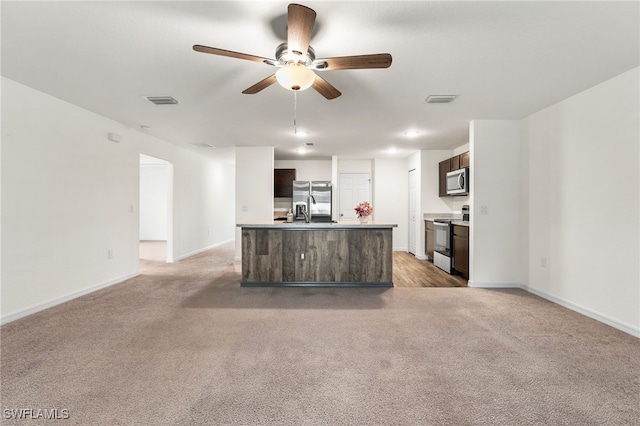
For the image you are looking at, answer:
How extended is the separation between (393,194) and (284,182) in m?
2.86

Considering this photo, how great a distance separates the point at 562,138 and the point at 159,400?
480cm

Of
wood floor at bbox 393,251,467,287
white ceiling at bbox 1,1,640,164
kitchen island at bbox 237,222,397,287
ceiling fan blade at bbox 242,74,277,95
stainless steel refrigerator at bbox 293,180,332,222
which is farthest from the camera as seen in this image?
stainless steel refrigerator at bbox 293,180,332,222

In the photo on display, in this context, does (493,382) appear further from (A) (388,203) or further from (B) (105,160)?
(A) (388,203)

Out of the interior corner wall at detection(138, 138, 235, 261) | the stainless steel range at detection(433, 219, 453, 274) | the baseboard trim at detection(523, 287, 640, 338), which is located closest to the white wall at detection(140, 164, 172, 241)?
the interior corner wall at detection(138, 138, 235, 261)

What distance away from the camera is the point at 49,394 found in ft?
6.06

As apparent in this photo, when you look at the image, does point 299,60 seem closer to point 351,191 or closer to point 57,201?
point 57,201

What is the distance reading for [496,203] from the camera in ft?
14.4

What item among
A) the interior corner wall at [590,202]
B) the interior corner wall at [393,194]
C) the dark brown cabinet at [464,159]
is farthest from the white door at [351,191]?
the interior corner wall at [590,202]

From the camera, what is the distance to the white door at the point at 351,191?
7930 millimetres

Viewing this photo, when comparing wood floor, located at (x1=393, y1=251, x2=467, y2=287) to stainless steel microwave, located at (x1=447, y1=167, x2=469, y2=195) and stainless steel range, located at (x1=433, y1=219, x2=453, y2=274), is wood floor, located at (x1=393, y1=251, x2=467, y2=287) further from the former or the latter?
stainless steel microwave, located at (x1=447, y1=167, x2=469, y2=195)

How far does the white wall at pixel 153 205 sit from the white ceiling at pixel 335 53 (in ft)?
19.8

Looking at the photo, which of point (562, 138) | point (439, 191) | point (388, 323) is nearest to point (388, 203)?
point (439, 191)

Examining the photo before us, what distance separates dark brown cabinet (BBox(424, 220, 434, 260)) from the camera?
636 cm

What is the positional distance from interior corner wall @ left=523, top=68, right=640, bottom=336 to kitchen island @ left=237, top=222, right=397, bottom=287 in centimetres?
203
